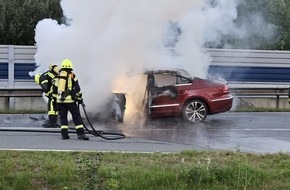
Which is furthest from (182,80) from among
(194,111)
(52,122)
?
(52,122)

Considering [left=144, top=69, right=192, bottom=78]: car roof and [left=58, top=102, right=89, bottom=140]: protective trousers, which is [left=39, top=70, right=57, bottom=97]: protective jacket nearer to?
[left=58, top=102, right=89, bottom=140]: protective trousers

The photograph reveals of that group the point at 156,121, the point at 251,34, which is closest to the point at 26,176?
the point at 156,121

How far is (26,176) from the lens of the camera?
708 centimetres

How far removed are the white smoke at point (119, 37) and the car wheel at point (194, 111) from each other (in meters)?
1.12

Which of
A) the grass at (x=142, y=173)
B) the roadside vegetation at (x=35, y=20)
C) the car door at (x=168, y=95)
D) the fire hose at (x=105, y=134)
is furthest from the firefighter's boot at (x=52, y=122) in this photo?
the roadside vegetation at (x=35, y=20)

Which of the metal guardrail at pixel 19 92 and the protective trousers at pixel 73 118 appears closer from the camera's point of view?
the protective trousers at pixel 73 118

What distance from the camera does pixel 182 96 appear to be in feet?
44.6

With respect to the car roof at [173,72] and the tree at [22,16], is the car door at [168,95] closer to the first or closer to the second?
the car roof at [173,72]

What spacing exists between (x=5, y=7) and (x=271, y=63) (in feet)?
38.5

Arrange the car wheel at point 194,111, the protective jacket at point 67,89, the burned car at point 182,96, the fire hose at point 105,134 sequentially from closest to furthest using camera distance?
1. the protective jacket at point 67,89
2. the fire hose at point 105,134
3. the burned car at point 182,96
4. the car wheel at point 194,111

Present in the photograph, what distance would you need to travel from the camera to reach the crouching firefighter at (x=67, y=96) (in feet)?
35.7

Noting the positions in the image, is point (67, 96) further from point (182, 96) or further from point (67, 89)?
point (182, 96)

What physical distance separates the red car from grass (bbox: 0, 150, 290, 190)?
5.38 m

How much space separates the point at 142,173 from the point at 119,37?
253 inches
